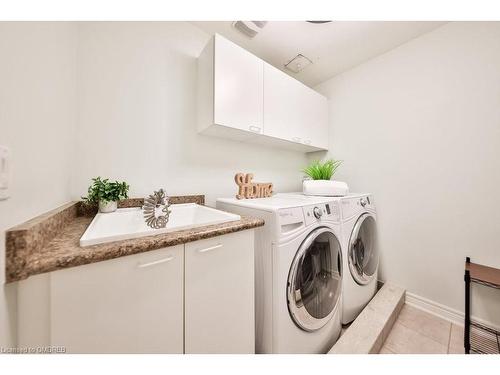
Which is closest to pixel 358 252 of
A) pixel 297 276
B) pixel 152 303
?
pixel 297 276

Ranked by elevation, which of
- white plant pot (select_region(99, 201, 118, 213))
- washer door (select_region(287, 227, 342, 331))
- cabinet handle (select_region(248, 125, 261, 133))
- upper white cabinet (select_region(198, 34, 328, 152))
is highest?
upper white cabinet (select_region(198, 34, 328, 152))

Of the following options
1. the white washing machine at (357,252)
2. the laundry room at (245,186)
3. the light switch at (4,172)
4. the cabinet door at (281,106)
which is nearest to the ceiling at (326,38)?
the laundry room at (245,186)

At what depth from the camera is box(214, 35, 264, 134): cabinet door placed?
48.6 inches

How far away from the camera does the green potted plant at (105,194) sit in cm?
103

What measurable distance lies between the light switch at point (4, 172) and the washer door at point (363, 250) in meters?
1.62

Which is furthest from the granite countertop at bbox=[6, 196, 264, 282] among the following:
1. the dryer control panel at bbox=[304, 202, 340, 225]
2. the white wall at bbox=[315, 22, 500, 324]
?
the white wall at bbox=[315, 22, 500, 324]

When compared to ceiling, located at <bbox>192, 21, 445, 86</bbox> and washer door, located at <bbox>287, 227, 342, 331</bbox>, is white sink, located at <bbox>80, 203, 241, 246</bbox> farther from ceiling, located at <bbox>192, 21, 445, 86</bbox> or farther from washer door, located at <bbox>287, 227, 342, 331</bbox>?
ceiling, located at <bbox>192, 21, 445, 86</bbox>

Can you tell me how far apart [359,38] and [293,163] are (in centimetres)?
124

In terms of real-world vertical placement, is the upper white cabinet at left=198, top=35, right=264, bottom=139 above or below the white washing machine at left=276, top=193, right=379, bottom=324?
above

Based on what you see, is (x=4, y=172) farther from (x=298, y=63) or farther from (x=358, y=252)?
(x=298, y=63)

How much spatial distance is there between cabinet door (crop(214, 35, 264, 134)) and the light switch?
92 cm

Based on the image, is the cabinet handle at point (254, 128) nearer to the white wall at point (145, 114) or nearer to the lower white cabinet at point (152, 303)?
the white wall at point (145, 114)

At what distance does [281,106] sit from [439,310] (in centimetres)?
207

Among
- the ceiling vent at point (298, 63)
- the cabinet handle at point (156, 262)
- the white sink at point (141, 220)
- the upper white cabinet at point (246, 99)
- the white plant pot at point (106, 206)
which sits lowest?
the cabinet handle at point (156, 262)
